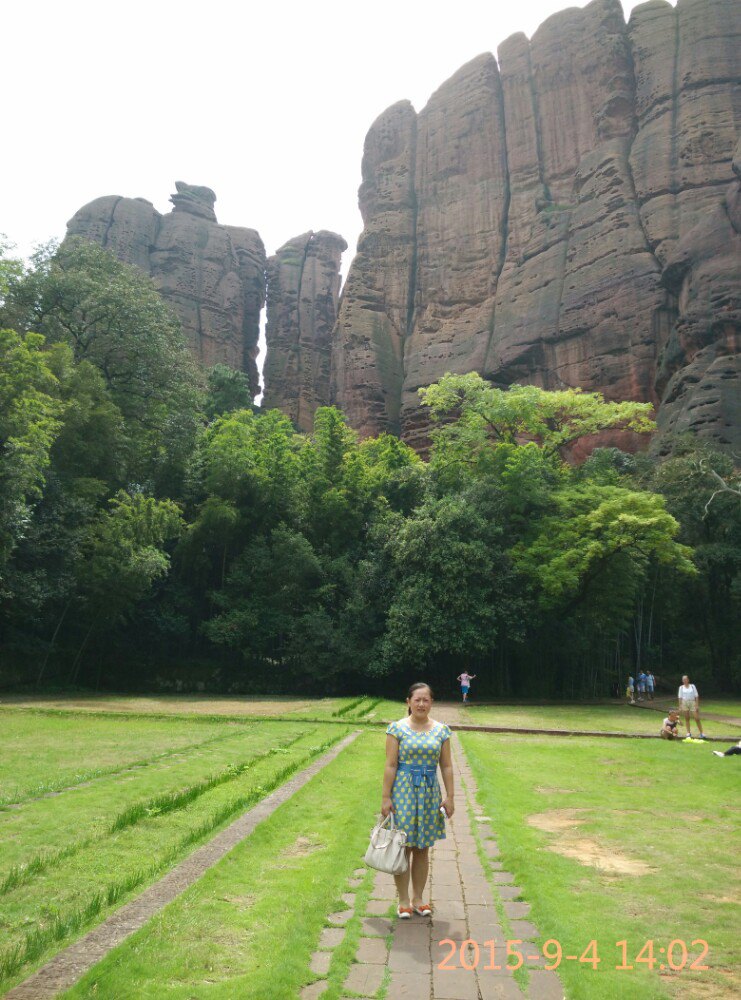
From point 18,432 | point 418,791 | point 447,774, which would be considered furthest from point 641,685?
point 418,791

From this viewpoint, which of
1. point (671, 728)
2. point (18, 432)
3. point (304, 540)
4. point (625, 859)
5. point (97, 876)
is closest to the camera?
point (97, 876)

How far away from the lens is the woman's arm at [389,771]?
4.21 metres

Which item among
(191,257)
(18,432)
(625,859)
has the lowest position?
(625,859)

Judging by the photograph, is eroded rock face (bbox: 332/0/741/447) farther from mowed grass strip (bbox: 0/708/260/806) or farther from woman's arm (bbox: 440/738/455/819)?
woman's arm (bbox: 440/738/455/819)

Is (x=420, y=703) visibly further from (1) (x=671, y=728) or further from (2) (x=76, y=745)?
(1) (x=671, y=728)

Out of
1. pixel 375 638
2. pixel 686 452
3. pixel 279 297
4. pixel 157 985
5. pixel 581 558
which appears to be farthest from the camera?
pixel 279 297

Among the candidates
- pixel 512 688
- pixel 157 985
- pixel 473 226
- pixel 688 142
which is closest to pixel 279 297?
pixel 473 226

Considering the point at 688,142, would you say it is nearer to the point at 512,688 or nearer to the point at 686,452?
the point at 686,452

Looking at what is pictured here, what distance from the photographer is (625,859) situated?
5266 mm

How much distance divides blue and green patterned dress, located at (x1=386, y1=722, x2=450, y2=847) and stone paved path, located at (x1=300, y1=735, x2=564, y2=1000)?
48 cm

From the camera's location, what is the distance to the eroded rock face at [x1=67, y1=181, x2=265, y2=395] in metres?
58.6

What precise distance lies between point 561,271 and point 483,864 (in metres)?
45.4

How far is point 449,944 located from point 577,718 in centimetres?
1539

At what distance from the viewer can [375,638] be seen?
25.4 metres
